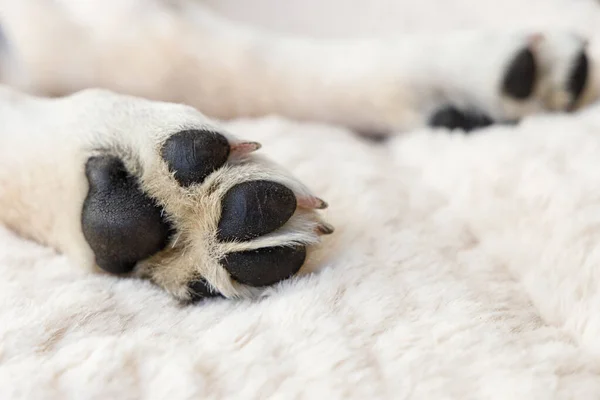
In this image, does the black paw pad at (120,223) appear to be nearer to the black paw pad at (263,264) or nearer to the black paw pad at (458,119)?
the black paw pad at (263,264)

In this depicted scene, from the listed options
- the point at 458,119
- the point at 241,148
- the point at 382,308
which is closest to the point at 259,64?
the point at 458,119

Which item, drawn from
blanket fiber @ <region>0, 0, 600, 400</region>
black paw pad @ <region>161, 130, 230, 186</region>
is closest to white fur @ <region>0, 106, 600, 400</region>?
blanket fiber @ <region>0, 0, 600, 400</region>

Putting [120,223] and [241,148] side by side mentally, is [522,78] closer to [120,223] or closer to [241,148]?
[241,148]

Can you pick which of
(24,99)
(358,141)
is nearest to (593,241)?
(358,141)

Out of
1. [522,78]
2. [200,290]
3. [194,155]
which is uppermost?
→ [522,78]

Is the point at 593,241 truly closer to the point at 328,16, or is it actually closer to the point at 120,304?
the point at 120,304

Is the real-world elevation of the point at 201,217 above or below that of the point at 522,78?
below
